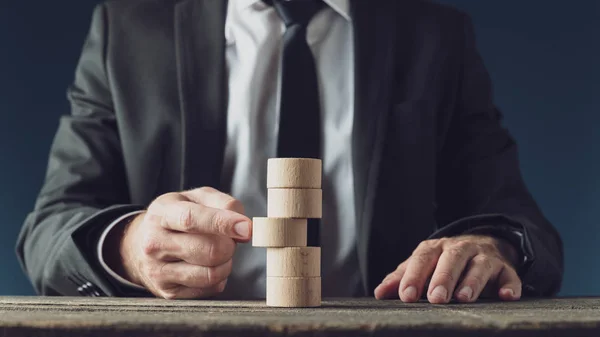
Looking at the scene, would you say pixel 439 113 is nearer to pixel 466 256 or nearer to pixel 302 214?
pixel 466 256

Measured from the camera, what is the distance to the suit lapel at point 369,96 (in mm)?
1764

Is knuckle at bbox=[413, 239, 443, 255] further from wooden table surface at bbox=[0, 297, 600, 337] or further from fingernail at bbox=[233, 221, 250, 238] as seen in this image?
wooden table surface at bbox=[0, 297, 600, 337]

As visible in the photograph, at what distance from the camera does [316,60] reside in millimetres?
1866

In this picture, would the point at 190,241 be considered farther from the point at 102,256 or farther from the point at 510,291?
the point at 510,291

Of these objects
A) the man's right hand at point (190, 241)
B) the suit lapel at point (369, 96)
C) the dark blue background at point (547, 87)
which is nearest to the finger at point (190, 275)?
the man's right hand at point (190, 241)

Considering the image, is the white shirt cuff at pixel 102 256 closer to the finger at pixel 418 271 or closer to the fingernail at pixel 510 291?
the finger at pixel 418 271

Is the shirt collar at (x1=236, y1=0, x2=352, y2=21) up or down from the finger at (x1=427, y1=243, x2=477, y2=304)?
up

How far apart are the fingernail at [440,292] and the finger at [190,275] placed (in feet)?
1.03

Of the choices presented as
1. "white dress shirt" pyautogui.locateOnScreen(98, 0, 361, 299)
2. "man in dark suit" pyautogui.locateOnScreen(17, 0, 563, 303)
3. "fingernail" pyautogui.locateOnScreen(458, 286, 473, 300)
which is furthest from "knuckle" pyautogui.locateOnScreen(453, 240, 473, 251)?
"white dress shirt" pyautogui.locateOnScreen(98, 0, 361, 299)

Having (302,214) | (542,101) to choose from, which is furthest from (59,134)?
(542,101)

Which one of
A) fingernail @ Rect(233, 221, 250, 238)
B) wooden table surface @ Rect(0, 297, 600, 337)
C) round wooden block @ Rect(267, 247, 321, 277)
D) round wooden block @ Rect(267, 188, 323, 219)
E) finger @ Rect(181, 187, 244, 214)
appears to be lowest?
round wooden block @ Rect(267, 247, 321, 277)

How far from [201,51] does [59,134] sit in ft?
1.37

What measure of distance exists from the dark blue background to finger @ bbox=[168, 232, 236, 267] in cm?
187

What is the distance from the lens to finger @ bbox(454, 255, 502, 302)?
1138 mm
